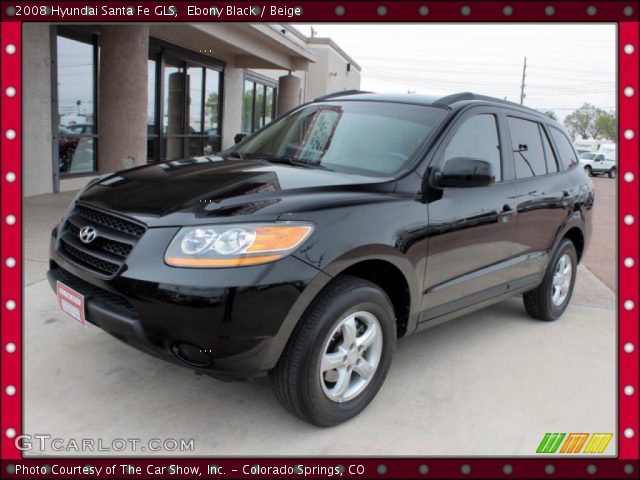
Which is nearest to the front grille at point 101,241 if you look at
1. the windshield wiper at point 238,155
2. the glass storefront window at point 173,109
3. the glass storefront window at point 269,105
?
the windshield wiper at point 238,155

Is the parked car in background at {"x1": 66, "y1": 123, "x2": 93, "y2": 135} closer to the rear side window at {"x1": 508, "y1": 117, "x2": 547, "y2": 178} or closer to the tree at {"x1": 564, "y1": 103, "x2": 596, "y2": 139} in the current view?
the rear side window at {"x1": 508, "y1": 117, "x2": 547, "y2": 178}

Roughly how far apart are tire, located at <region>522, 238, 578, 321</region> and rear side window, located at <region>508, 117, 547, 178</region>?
2.58ft

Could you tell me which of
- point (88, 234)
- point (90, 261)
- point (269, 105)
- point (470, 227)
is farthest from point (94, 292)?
point (269, 105)

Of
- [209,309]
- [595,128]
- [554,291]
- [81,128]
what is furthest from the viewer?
[595,128]

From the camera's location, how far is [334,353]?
116 inches

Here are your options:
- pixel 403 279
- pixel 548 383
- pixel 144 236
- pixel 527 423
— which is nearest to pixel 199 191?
pixel 144 236

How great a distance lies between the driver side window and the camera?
375 centimetres

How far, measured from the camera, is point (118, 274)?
2.67 metres

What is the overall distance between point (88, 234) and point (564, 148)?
406 cm

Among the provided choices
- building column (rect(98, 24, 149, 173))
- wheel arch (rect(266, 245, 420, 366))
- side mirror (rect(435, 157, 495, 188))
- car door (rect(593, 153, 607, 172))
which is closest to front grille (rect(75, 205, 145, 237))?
wheel arch (rect(266, 245, 420, 366))

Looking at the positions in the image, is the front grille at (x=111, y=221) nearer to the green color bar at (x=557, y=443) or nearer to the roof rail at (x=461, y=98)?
the roof rail at (x=461, y=98)

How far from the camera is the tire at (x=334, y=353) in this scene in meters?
2.73

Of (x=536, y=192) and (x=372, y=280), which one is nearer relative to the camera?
(x=372, y=280)

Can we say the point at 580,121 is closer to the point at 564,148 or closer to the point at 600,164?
the point at 600,164
